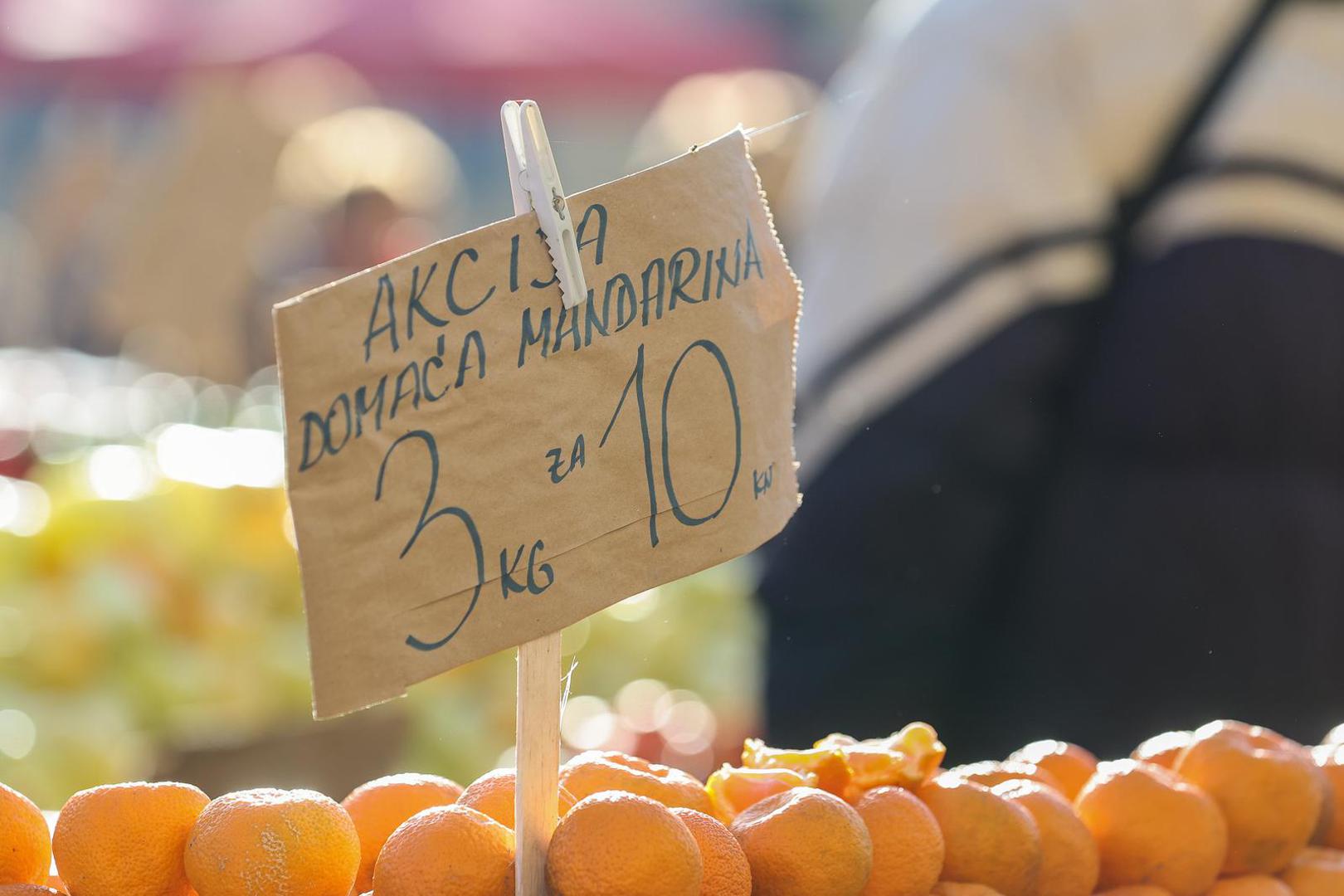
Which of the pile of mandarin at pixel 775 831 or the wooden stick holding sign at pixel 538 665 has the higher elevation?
the wooden stick holding sign at pixel 538 665

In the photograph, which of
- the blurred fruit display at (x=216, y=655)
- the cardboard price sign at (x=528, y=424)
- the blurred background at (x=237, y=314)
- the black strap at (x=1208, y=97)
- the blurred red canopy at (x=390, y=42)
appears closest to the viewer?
the cardboard price sign at (x=528, y=424)

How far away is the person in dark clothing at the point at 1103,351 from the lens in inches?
56.9

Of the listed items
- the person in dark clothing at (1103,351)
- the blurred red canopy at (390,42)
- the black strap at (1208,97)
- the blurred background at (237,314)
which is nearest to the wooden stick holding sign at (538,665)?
the blurred background at (237,314)

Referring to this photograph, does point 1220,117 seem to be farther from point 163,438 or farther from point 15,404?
point 15,404

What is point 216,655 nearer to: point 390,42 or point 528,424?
point 528,424

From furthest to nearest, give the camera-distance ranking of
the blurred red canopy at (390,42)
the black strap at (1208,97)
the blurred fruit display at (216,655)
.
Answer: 1. the blurred red canopy at (390,42)
2. the blurred fruit display at (216,655)
3. the black strap at (1208,97)

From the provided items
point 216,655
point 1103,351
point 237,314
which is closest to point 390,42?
point 237,314

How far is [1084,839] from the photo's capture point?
76cm

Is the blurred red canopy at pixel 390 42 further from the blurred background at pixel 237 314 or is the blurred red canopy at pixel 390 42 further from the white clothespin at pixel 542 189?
the white clothespin at pixel 542 189

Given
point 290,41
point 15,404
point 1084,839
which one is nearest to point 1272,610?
point 1084,839

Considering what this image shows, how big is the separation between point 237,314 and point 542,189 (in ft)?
11.5

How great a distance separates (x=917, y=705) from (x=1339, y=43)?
81 centimetres

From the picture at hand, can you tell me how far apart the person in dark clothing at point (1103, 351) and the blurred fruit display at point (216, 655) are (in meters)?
0.31

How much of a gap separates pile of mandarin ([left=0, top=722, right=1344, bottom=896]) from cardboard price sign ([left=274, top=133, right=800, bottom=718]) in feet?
0.33
